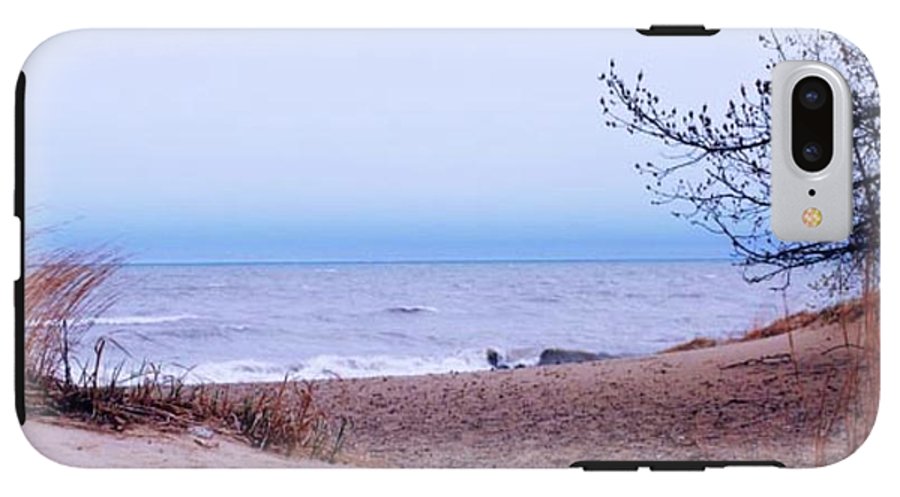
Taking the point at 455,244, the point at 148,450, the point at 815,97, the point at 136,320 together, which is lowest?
the point at 148,450

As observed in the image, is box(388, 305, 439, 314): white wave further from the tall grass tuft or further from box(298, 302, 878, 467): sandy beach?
the tall grass tuft

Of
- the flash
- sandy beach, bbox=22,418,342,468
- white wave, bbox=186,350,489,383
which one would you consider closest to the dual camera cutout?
the flash

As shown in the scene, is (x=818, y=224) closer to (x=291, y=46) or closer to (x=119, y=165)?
(x=291, y=46)

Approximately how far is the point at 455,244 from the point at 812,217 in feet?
2.12

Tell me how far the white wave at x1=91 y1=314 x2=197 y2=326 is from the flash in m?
1.11

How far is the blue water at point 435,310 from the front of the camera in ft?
9.30

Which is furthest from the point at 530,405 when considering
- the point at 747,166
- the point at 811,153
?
the point at 811,153

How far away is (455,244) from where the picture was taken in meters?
2.83

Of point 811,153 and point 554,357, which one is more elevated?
point 811,153

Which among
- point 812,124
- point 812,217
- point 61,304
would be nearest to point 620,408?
point 812,217

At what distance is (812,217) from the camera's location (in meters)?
2.86

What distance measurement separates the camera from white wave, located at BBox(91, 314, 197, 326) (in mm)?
2861

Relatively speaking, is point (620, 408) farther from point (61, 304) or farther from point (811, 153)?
point (61, 304)

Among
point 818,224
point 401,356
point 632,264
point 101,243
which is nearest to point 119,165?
point 101,243
